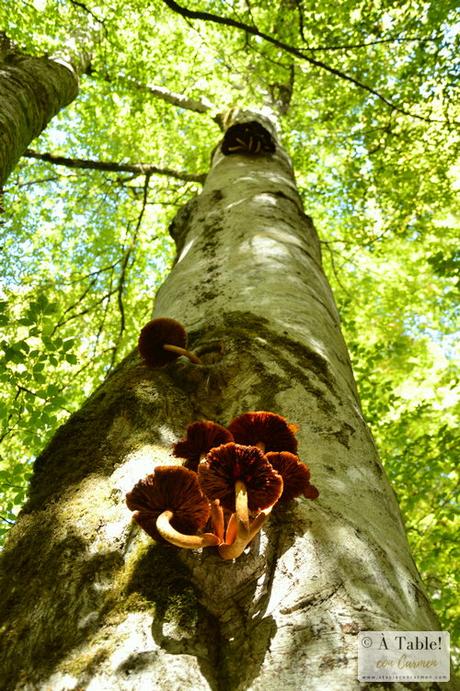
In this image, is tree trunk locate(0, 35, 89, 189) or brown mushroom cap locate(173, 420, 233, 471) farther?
tree trunk locate(0, 35, 89, 189)

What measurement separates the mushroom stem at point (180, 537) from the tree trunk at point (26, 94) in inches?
159

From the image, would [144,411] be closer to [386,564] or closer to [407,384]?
[386,564]

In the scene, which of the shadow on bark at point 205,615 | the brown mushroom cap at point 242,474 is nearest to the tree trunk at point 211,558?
the shadow on bark at point 205,615

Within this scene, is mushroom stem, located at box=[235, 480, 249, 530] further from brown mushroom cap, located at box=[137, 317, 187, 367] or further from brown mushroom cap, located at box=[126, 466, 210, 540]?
brown mushroom cap, located at box=[137, 317, 187, 367]

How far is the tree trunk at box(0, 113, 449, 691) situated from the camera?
3.48 feet

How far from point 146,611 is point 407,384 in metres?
11.1

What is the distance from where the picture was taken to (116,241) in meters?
10.9

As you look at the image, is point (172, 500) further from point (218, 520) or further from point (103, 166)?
point (103, 166)

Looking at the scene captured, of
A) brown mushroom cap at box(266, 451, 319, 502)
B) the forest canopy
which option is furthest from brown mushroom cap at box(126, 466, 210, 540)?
the forest canopy

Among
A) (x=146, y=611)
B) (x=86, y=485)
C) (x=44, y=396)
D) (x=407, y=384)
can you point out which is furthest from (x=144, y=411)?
(x=407, y=384)

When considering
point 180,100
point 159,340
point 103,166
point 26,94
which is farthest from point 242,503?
point 180,100

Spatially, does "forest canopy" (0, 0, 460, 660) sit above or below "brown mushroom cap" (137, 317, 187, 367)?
above

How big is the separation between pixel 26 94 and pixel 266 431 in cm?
A: 503

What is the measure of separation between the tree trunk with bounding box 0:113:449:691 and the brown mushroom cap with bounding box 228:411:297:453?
162 mm
